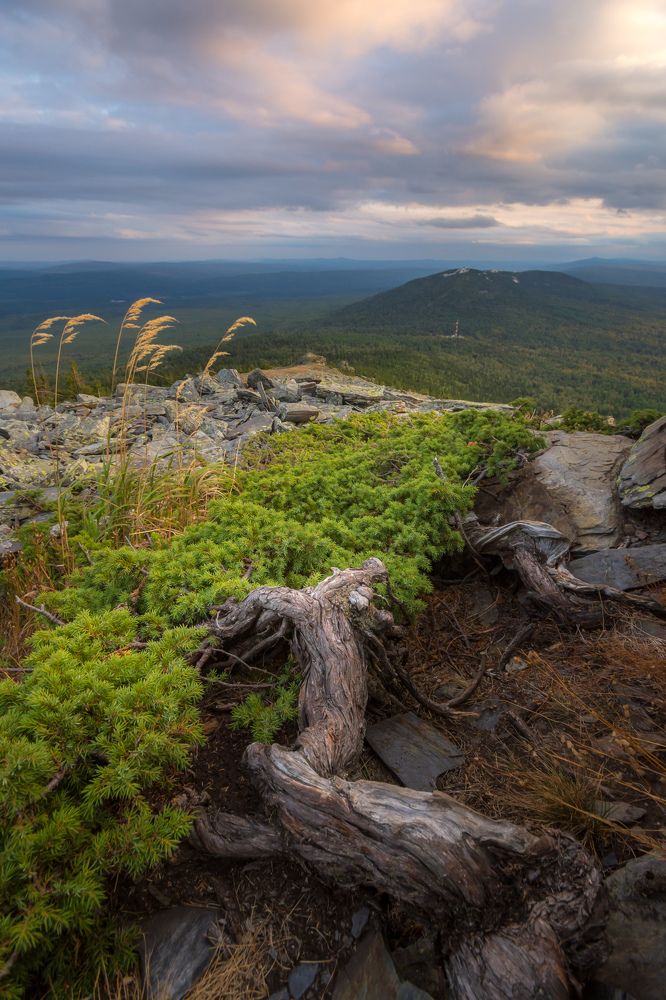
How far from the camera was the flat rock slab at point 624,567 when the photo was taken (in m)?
4.69

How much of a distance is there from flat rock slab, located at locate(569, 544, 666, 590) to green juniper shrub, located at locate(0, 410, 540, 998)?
1260 mm

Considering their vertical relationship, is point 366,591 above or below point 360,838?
above

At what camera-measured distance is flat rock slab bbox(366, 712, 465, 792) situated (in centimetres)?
322

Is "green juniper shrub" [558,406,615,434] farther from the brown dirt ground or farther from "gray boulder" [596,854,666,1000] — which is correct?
"gray boulder" [596,854,666,1000]

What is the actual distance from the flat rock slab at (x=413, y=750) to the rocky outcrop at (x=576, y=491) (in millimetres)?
3043

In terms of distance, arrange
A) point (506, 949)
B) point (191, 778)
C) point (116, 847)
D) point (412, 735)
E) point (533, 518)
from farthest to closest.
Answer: point (533, 518) → point (412, 735) → point (191, 778) → point (116, 847) → point (506, 949)

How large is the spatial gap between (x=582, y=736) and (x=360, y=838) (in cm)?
172

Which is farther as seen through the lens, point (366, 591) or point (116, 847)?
point (366, 591)

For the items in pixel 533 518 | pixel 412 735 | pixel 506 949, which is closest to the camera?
pixel 506 949

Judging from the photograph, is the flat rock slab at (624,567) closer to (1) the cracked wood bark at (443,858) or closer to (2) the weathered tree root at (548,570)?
(2) the weathered tree root at (548,570)

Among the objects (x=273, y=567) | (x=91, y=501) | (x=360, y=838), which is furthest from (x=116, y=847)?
(x=91, y=501)

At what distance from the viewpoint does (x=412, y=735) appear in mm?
3557

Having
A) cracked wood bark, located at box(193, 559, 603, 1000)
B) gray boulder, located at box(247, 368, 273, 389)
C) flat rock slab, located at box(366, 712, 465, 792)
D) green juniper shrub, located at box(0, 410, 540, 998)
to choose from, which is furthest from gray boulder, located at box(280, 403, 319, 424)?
cracked wood bark, located at box(193, 559, 603, 1000)

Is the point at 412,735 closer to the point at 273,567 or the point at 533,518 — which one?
the point at 273,567
